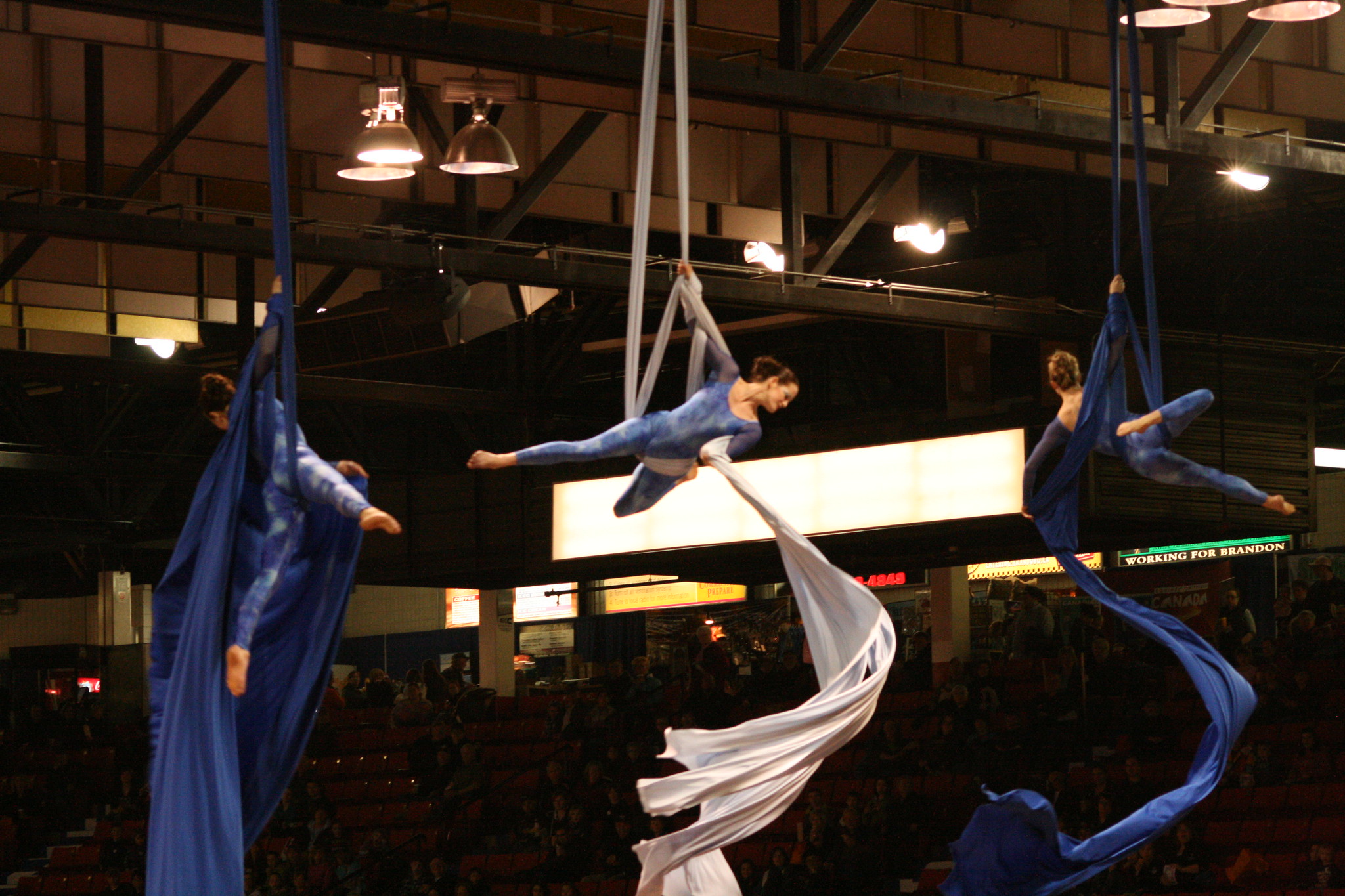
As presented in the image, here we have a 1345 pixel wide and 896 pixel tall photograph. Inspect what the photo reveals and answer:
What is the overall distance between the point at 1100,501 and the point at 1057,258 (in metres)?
2.20

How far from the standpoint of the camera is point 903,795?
1583cm

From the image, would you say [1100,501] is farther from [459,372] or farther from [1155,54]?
[459,372]

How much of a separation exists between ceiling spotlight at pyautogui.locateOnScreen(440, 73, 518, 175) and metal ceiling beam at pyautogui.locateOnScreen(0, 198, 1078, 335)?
80 cm

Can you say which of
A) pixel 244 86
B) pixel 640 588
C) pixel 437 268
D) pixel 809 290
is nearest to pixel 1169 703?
pixel 809 290

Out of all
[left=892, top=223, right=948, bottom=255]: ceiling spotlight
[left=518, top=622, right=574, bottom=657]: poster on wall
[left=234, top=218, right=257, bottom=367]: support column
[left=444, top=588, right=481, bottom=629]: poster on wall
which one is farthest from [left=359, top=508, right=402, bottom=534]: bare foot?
[left=444, top=588, right=481, bottom=629]: poster on wall

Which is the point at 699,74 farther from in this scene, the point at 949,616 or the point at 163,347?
the point at 949,616

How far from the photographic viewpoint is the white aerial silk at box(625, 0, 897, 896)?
884 cm

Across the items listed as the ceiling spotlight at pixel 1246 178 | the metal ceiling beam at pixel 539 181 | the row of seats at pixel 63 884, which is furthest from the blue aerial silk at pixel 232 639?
the row of seats at pixel 63 884

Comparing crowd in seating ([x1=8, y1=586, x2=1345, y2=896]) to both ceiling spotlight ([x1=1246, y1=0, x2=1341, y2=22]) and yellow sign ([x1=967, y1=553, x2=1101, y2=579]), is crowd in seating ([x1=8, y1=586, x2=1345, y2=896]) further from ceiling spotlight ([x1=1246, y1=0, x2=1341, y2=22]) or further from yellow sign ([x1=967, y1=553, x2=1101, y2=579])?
ceiling spotlight ([x1=1246, y1=0, x2=1341, y2=22])

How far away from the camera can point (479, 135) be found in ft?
39.7

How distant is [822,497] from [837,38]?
22.7 feet

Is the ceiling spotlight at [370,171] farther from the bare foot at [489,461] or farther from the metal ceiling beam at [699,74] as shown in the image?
the bare foot at [489,461]

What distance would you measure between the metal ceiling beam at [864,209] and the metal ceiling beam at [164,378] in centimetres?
466

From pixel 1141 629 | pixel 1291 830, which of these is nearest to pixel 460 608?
pixel 1291 830
